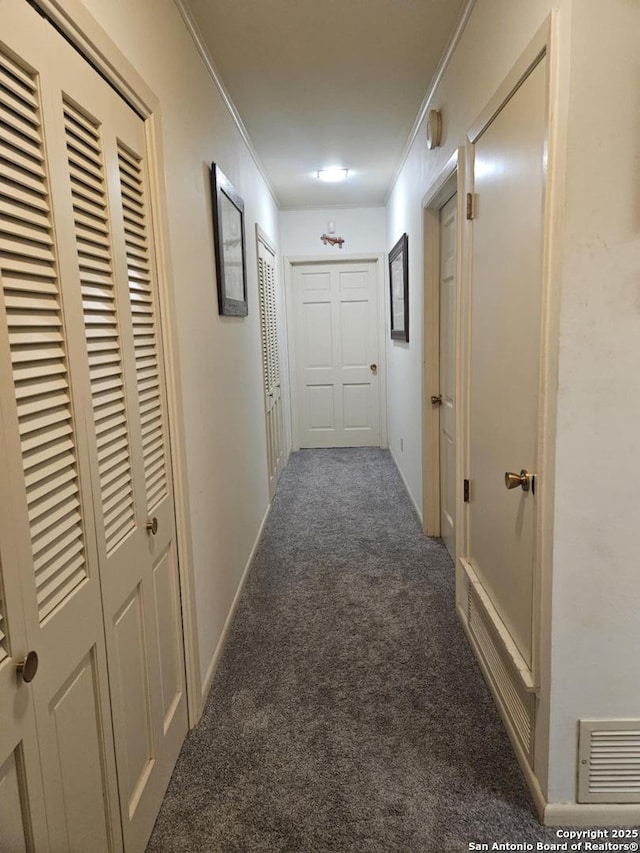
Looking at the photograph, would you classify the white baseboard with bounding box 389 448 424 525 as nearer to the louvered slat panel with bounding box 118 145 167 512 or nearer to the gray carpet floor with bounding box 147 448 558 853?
the gray carpet floor with bounding box 147 448 558 853

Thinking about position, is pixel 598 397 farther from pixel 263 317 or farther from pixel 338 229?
pixel 338 229

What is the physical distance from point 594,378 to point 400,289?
304 centimetres

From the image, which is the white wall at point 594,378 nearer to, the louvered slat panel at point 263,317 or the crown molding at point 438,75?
the crown molding at point 438,75

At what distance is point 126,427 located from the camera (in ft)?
4.49

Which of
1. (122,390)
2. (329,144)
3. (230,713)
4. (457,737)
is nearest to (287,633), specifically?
(230,713)

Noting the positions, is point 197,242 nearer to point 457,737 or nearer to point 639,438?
point 639,438

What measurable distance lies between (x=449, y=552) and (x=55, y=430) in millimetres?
2572

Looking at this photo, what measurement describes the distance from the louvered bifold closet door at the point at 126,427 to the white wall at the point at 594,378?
1.05 metres

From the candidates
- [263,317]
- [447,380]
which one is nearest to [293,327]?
[263,317]

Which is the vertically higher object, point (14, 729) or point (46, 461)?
point (46, 461)

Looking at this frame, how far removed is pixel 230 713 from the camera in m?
1.94

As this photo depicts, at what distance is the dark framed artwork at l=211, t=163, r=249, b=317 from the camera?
8.03 ft

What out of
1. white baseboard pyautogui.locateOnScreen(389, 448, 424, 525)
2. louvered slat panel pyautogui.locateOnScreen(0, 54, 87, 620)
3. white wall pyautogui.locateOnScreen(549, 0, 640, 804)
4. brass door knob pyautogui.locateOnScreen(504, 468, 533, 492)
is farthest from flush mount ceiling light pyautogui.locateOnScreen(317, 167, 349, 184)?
louvered slat panel pyautogui.locateOnScreen(0, 54, 87, 620)

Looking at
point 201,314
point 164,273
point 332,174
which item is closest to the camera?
point 164,273
